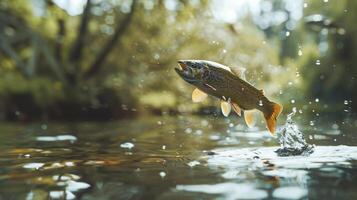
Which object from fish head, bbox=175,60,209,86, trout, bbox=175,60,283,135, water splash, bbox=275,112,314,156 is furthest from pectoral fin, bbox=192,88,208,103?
water splash, bbox=275,112,314,156

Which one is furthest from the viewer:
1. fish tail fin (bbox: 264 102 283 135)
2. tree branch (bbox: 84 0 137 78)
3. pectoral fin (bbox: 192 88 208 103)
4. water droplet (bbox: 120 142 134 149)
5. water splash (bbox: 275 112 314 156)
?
tree branch (bbox: 84 0 137 78)

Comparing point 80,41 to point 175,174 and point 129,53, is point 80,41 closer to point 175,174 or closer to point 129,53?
point 129,53

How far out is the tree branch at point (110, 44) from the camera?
86.8 feet

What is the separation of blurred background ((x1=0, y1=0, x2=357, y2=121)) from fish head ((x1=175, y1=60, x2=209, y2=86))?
52.6ft

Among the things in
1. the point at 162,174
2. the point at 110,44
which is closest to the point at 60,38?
the point at 110,44

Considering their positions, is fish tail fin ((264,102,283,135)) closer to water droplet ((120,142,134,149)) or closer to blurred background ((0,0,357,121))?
water droplet ((120,142,134,149))

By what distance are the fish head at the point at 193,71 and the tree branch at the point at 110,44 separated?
20.2 meters

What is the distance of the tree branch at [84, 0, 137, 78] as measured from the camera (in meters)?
26.5

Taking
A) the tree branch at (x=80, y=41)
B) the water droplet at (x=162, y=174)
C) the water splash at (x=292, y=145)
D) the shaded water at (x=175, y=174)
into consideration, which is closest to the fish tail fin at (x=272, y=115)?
the shaded water at (x=175, y=174)

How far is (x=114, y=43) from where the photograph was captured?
Result: 26906 millimetres

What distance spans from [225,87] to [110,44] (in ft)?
68.4

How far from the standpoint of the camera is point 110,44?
26.9 meters

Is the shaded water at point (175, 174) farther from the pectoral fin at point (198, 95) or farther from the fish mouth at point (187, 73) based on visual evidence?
the fish mouth at point (187, 73)

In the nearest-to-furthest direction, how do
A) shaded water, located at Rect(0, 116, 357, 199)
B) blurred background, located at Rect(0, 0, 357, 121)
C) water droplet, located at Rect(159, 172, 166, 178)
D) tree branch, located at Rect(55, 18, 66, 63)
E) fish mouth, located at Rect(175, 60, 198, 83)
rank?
1. shaded water, located at Rect(0, 116, 357, 199)
2. water droplet, located at Rect(159, 172, 166, 178)
3. fish mouth, located at Rect(175, 60, 198, 83)
4. blurred background, located at Rect(0, 0, 357, 121)
5. tree branch, located at Rect(55, 18, 66, 63)
